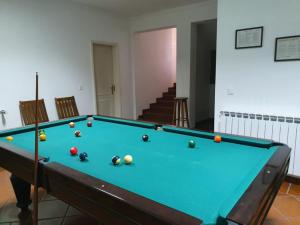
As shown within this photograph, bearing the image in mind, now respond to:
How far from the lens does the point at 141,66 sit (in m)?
5.70

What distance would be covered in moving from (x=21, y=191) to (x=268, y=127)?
9.31ft

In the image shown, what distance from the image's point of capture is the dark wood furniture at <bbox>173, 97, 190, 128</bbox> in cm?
450

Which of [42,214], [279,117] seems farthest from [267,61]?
[42,214]

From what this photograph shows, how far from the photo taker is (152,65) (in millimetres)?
6031

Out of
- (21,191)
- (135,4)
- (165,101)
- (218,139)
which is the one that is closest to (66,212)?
(21,191)

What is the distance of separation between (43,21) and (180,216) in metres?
4.00

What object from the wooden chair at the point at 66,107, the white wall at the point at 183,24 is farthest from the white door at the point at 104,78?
the white wall at the point at 183,24

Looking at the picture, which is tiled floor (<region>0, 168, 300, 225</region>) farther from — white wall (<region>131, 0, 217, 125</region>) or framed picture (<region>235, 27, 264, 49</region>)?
white wall (<region>131, 0, 217, 125</region>)

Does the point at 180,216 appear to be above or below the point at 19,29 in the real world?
below

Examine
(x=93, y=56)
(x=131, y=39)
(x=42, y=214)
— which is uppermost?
(x=131, y=39)

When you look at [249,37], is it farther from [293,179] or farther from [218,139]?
[293,179]

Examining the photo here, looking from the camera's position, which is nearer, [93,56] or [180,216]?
[180,216]

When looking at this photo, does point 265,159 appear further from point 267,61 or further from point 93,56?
point 93,56

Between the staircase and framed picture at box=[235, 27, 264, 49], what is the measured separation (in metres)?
2.84
